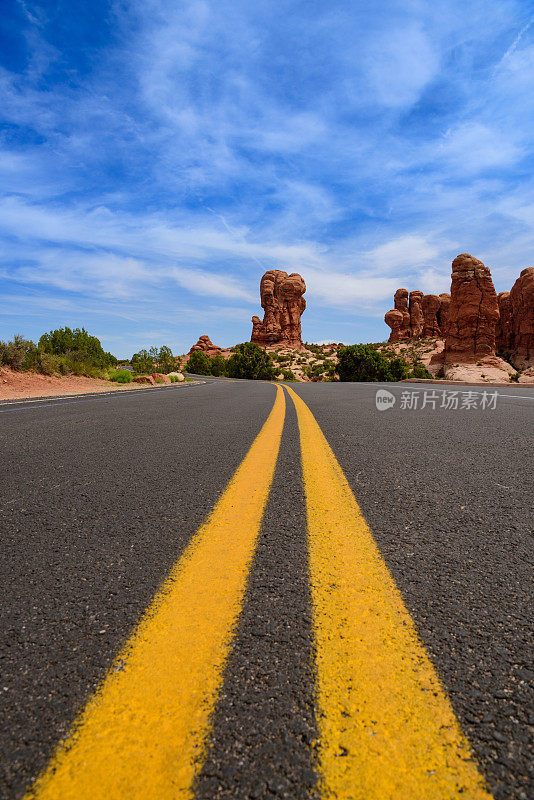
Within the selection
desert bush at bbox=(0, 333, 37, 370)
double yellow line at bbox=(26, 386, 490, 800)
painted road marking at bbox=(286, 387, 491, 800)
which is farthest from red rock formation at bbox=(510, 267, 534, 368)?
double yellow line at bbox=(26, 386, 490, 800)

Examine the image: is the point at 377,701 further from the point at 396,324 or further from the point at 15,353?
the point at 396,324

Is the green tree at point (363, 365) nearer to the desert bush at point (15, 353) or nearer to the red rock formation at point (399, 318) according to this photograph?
the desert bush at point (15, 353)

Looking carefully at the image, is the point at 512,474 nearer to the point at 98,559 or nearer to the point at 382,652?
the point at 382,652

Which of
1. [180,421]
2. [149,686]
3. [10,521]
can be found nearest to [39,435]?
[180,421]

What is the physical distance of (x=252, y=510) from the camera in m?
1.65

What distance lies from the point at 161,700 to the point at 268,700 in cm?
20

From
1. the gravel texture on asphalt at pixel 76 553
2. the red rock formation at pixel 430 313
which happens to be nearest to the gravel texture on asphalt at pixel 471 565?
the gravel texture on asphalt at pixel 76 553

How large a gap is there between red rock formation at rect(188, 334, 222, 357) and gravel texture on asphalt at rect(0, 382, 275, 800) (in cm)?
9335

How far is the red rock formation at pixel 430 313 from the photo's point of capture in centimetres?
7569

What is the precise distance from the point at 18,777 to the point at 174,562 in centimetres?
64

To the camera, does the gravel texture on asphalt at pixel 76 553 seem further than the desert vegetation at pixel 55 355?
No

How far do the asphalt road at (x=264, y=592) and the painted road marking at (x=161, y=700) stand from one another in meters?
0.03

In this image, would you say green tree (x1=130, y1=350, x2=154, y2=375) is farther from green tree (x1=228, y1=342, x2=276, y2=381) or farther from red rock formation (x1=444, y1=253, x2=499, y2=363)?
red rock formation (x1=444, y1=253, x2=499, y2=363)

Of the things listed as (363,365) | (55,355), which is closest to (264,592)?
(55,355)
